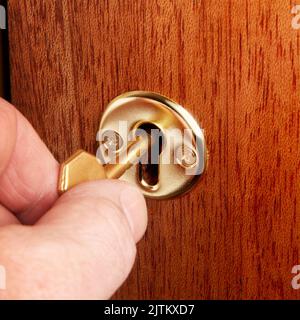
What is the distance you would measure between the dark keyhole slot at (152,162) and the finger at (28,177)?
0.21ft

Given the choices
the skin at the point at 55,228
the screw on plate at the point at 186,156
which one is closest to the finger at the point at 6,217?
the skin at the point at 55,228

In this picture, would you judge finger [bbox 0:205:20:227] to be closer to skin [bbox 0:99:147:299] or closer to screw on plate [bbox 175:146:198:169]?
skin [bbox 0:99:147:299]

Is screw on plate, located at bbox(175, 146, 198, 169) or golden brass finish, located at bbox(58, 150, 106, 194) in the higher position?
golden brass finish, located at bbox(58, 150, 106, 194)

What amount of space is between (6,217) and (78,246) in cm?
9

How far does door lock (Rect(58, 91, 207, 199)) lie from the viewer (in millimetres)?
342

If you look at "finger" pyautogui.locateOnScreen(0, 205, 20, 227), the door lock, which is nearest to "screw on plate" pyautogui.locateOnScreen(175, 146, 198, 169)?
the door lock

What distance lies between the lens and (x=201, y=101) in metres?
0.33

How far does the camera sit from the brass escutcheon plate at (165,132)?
1.13 ft

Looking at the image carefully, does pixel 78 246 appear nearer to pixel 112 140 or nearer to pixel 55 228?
pixel 55 228

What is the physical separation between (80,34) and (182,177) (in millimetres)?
103

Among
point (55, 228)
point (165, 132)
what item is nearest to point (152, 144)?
point (165, 132)

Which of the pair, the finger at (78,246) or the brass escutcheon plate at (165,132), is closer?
A: the finger at (78,246)

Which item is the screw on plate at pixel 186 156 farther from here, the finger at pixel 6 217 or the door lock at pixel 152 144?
the finger at pixel 6 217

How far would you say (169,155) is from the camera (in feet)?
1.17
